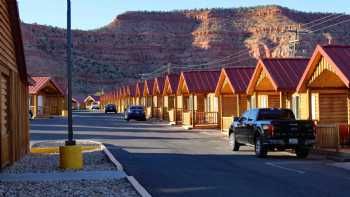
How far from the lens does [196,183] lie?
47.5ft

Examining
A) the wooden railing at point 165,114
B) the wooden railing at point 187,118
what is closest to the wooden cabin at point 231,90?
the wooden railing at point 187,118

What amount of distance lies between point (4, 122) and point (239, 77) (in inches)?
872

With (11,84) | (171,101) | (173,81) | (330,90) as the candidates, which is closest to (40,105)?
(171,101)

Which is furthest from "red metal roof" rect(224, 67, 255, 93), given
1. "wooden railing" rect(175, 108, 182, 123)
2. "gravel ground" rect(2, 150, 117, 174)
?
"gravel ground" rect(2, 150, 117, 174)

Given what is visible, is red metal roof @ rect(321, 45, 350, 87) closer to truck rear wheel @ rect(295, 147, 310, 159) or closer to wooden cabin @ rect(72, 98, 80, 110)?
truck rear wheel @ rect(295, 147, 310, 159)

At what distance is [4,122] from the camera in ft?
58.5

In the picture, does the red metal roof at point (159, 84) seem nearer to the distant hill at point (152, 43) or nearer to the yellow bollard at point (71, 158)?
the yellow bollard at point (71, 158)

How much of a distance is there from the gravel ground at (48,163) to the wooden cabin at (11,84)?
1.01 feet

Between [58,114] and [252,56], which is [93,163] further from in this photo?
[252,56]

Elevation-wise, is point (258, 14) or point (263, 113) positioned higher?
point (258, 14)

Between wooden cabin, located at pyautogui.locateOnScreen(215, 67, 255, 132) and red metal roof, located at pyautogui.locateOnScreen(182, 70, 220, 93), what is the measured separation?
2.07m

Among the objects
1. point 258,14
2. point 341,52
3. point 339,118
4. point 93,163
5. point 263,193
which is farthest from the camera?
point 258,14

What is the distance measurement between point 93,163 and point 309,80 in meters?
9.56

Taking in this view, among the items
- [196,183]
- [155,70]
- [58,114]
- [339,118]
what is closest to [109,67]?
[155,70]
